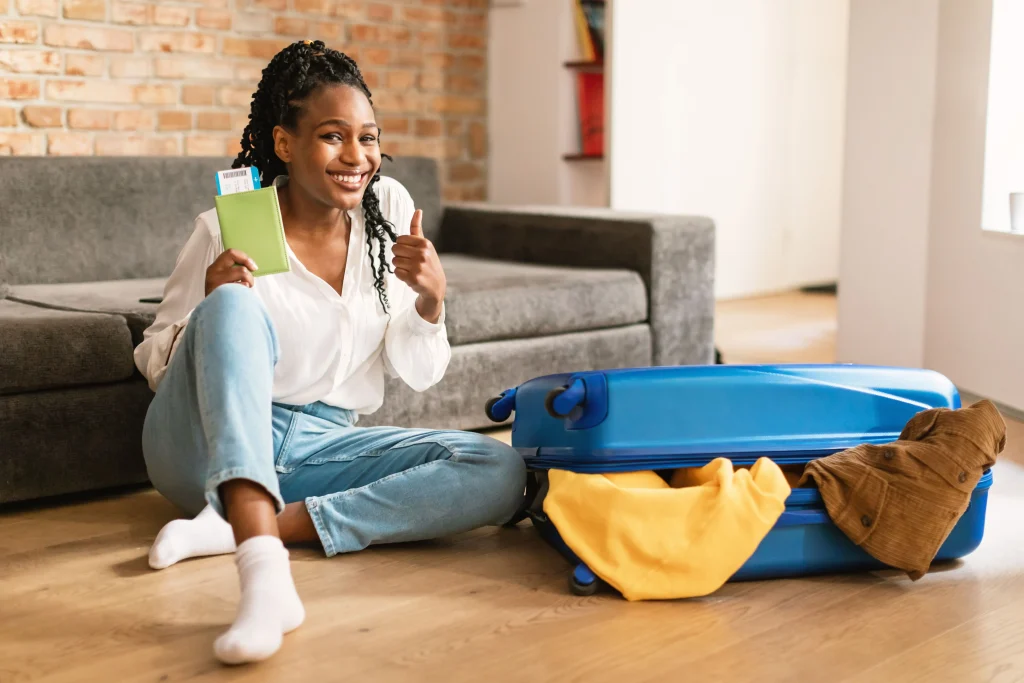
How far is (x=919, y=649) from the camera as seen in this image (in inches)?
60.8

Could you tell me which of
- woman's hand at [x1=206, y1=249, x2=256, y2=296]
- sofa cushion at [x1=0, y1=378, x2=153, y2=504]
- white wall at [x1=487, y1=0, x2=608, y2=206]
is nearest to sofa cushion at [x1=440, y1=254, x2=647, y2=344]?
sofa cushion at [x1=0, y1=378, x2=153, y2=504]

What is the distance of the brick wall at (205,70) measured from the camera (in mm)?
3383

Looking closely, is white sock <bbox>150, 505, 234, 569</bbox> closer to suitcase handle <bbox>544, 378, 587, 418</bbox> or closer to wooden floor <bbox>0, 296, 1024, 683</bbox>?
wooden floor <bbox>0, 296, 1024, 683</bbox>

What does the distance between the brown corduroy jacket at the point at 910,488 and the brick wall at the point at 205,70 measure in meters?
2.57

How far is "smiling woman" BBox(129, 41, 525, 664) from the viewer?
187cm

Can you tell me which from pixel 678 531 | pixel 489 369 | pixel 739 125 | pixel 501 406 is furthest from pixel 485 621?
pixel 739 125

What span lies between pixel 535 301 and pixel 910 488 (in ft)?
4.51

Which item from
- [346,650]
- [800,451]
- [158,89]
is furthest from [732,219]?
[346,650]

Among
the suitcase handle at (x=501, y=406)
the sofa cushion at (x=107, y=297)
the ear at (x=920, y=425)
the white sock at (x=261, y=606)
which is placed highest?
the sofa cushion at (x=107, y=297)

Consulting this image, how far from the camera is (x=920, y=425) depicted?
1823mm

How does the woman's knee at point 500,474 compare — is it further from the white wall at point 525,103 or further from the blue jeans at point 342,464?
the white wall at point 525,103

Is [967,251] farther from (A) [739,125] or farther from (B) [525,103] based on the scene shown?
(A) [739,125]

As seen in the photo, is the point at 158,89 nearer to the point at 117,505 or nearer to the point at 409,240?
the point at 117,505

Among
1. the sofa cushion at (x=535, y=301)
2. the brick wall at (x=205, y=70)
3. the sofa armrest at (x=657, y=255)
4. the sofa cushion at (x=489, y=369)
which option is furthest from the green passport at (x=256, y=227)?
the brick wall at (x=205, y=70)
